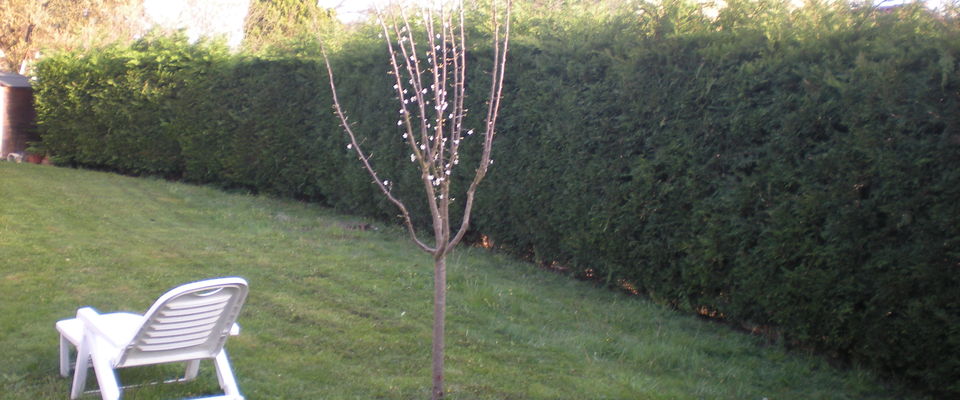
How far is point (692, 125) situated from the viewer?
24.1 feet

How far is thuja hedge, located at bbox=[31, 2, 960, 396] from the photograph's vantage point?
5441 mm

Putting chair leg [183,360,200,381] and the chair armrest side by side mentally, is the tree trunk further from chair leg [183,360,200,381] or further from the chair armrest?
the chair armrest

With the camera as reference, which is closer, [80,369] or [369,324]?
[80,369]

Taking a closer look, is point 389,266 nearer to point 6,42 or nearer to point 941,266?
point 941,266

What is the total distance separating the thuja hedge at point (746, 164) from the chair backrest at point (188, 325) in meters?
4.16

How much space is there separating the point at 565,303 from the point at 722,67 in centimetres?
263

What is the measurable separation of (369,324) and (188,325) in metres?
2.15

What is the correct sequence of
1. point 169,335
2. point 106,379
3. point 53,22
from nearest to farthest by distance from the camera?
point 106,379 < point 169,335 < point 53,22

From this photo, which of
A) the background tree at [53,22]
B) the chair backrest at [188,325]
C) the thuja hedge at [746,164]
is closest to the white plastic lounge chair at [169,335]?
the chair backrest at [188,325]

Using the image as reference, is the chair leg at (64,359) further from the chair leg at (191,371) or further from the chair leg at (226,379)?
the chair leg at (226,379)

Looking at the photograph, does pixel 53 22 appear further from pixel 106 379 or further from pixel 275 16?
pixel 106 379

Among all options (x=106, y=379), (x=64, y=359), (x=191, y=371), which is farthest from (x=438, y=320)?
(x=64, y=359)

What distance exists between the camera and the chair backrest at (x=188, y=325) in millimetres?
4398

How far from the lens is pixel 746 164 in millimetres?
6785
